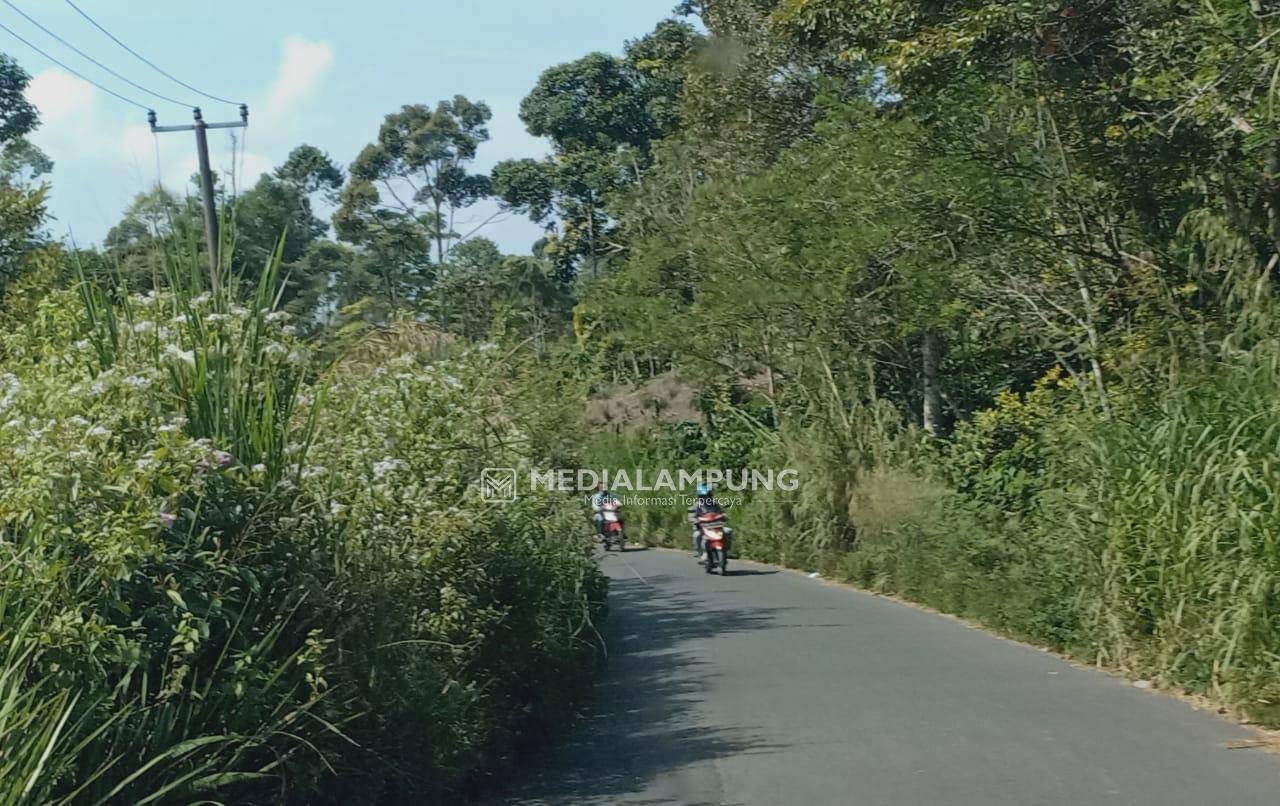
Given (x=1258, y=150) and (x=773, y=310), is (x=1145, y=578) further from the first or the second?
(x=773, y=310)

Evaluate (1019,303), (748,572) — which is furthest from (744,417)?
(1019,303)

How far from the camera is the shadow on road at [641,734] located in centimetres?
825

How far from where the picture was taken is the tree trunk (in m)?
23.6

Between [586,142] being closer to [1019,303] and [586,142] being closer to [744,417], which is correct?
[744,417]

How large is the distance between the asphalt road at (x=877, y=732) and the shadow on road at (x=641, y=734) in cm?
2

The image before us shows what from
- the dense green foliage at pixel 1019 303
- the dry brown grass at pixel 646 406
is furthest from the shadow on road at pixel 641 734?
the dry brown grass at pixel 646 406

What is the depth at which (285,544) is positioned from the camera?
245 inches

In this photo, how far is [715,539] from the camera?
23.5 metres

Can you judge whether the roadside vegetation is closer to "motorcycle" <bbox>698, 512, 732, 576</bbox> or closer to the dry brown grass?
"motorcycle" <bbox>698, 512, 732, 576</bbox>

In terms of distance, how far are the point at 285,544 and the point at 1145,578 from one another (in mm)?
7924

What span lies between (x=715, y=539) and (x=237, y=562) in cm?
1799

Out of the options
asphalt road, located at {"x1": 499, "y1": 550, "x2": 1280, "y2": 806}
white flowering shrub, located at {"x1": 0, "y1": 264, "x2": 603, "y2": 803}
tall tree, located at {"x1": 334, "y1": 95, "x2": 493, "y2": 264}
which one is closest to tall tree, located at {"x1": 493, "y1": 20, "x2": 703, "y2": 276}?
tall tree, located at {"x1": 334, "y1": 95, "x2": 493, "y2": 264}

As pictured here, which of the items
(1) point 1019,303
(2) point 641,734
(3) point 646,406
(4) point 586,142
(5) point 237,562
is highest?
(4) point 586,142

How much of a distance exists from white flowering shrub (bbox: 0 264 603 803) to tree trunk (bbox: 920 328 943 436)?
1559cm
